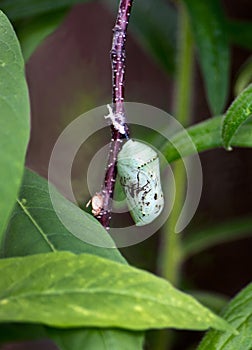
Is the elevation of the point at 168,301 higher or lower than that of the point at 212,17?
lower

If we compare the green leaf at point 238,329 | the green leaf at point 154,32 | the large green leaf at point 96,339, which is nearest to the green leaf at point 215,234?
the green leaf at point 154,32

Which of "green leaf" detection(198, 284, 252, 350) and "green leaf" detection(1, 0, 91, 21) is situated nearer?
"green leaf" detection(198, 284, 252, 350)

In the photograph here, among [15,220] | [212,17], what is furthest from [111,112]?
[212,17]

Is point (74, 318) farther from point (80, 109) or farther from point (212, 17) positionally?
point (80, 109)

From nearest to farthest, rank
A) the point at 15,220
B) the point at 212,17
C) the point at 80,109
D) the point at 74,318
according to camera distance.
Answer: the point at 74,318 → the point at 15,220 → the point at 212,17 → the point at 80,109

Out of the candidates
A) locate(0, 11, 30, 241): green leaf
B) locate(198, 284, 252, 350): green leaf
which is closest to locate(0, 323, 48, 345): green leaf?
locate(198, 284, 252, 350): green leaf

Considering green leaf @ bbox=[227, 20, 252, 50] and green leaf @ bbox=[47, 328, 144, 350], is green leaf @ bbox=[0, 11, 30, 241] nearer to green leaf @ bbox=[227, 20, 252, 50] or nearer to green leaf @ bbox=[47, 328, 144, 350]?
green leaf @ bbox=[47, 328, 144, 350]

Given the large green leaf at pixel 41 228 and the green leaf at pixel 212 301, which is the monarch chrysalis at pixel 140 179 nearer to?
the large green leaf at pixel 41 228
